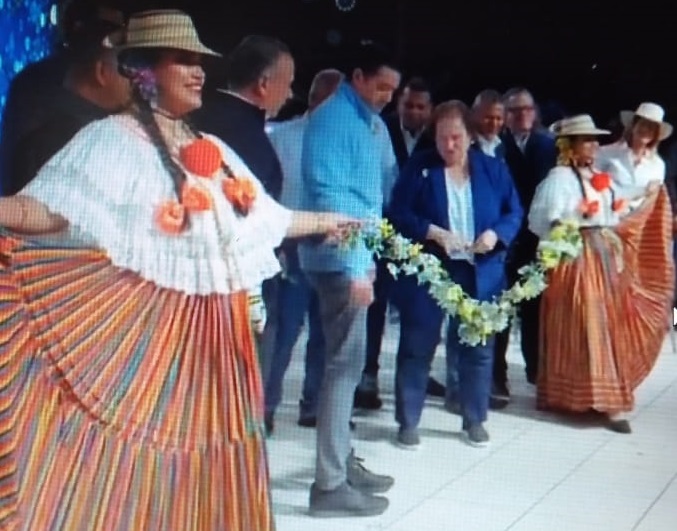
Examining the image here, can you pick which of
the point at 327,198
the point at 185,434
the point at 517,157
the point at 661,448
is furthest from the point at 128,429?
the point at 661,448

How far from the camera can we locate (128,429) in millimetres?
1673

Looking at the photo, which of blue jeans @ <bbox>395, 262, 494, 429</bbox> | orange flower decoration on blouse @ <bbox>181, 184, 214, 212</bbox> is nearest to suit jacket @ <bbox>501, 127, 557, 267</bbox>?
blue jeans @ <bbox>395, 262, 494, 429</bbox>

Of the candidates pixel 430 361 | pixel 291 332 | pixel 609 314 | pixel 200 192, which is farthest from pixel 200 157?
pixel 609 314

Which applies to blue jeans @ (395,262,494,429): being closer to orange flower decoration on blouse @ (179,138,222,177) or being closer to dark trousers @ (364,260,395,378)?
dark trousers @ (364,260,395,378)

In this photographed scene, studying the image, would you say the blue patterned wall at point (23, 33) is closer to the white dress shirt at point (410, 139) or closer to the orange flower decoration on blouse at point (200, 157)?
the orange flower decoration on blouse at point (200, 157)

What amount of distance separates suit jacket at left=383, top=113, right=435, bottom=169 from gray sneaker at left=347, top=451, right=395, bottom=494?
1.70 feet

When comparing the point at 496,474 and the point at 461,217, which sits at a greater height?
the point at 461,217

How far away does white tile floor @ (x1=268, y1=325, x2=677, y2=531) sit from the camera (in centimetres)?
179

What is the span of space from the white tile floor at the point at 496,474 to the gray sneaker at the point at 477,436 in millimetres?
13

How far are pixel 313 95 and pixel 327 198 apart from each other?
0.17 meters

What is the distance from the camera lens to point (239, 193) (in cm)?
170

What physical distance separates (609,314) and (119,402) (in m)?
0.98

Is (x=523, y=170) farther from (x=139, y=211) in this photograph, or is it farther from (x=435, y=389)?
(x=139, y=211)

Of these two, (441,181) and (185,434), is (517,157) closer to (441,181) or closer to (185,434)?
(441,181)
